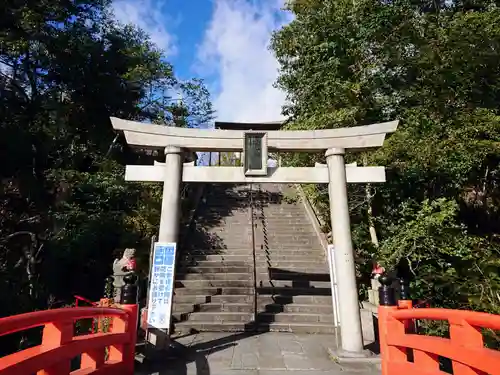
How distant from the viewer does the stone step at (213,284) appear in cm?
888

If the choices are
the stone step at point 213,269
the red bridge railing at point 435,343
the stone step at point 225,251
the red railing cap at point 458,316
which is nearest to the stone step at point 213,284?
the stone step at point 213,269

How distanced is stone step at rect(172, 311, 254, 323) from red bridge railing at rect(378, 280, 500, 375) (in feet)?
12.2

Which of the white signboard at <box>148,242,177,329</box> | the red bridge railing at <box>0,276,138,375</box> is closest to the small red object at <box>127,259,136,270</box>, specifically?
the white signboard at <box>148,242,177,329</box>

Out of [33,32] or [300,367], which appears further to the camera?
[33,32]

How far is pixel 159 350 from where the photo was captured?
5.71 m

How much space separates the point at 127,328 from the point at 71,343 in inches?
54.0

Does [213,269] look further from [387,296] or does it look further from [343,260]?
[387,296]

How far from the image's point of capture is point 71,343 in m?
3.28

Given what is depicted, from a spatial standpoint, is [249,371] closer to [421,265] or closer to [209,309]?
[209,309]

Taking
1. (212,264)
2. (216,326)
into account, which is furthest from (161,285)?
(212,264)

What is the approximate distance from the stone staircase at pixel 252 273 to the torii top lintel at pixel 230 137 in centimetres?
383

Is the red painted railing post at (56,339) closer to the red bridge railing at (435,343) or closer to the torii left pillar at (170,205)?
the torii left pillar at (170,205)

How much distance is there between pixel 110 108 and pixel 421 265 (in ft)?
41.8

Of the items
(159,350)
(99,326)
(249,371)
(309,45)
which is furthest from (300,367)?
(309,45)
